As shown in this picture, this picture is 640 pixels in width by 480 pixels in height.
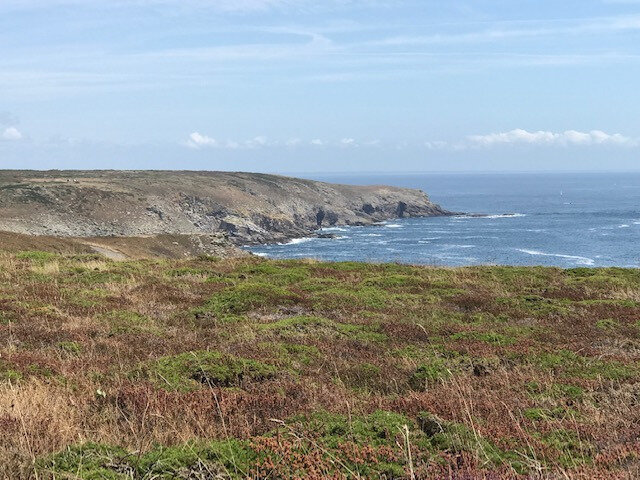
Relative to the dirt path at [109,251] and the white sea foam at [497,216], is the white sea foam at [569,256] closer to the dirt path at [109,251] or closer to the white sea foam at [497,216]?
the dirt path at [109,251]

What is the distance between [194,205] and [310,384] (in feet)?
401

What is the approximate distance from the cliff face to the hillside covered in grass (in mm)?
72327

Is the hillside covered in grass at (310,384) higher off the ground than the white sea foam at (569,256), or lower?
higher

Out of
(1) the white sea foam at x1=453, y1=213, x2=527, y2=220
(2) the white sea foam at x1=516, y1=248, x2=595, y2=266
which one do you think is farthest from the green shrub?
(1) the white sea foam at x1=453, y1=213, x2=527, y2=220

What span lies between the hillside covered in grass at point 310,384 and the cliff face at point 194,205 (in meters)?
72.3

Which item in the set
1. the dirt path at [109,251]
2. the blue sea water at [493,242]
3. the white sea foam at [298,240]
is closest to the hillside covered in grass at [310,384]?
the dirt path at [109,251]

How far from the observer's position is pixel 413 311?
17.9 metres

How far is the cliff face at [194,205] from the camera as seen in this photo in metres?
94.8

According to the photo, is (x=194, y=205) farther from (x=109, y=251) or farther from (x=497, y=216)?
(x=497, y=216)

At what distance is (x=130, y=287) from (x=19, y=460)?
54.2 feet

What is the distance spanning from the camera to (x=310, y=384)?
29.2 feet

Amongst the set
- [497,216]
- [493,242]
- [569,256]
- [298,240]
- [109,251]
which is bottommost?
[298,240]

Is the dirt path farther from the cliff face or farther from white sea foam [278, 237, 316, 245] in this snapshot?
white sea foam [278, 237, 316, 245]

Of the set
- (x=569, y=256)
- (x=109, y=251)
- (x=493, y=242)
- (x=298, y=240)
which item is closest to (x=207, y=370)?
(x=109, y=251)
